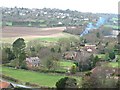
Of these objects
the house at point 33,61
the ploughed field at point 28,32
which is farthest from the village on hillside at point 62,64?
the ploughed field at point 28,32

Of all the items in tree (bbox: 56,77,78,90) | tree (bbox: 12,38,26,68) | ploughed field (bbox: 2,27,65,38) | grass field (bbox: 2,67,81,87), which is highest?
ploughed field (bbox: 2,27,65,38)

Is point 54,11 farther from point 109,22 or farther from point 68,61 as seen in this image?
point 68,61

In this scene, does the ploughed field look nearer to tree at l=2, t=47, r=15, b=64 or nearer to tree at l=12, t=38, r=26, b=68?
tree at l=12, t=38, r=26, b=68

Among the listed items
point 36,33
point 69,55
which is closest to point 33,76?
point 69,55

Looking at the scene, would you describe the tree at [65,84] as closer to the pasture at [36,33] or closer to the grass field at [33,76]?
the grass field at [33,76]

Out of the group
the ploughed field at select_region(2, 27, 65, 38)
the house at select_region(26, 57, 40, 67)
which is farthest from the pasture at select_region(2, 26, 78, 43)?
the house at select_region(26, 57, 40, 67)

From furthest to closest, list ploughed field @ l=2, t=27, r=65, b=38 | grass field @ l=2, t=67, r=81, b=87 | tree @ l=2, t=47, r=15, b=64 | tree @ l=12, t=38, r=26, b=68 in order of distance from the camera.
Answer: ploughed field @ l=2, t=27, r=65, b=38, tree @ l=2, t=47, r=15, b=64, tree @ l=12, t=38, r=26, b=68, grass field @ l=2, t=67, r=81, b=87

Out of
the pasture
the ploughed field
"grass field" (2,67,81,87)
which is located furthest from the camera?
the ploughed field

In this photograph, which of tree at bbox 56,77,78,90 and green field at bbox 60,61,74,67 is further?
green field at bbox 60,61,74,67
